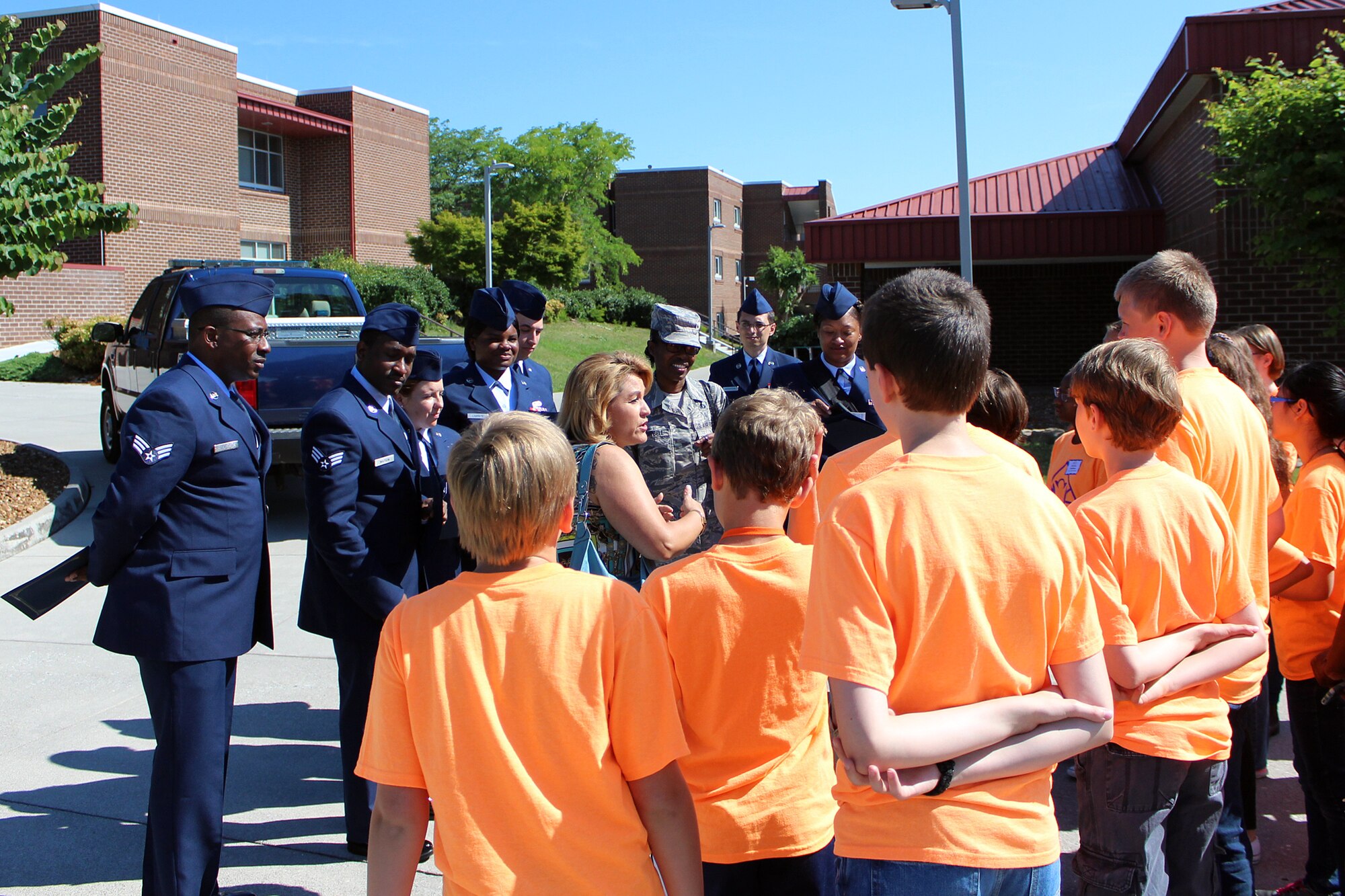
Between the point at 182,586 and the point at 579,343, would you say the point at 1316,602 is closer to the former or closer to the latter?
the point at 182,586

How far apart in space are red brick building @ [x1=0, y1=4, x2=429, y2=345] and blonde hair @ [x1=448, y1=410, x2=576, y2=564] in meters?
25.3

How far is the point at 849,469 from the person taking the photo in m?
2.96

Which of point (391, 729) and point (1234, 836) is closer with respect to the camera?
point (391, 729)

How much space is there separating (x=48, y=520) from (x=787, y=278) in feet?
147

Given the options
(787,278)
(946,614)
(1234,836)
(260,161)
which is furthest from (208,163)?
(946,614)

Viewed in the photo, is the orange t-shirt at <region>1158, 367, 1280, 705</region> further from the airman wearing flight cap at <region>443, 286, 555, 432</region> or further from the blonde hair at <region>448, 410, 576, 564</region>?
the airman wearing flight cap at <region>443, 286, 555, 432</region>

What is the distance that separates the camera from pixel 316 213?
34625mm

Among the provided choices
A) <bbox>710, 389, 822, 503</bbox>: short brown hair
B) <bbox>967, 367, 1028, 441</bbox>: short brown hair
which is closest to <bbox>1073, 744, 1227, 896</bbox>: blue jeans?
<bbox>710, 389, 822, 503</bbox>: short brown hair

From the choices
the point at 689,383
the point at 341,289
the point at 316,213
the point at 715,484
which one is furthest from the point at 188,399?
the point at 316,213

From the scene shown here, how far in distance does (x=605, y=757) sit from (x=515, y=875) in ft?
0.88

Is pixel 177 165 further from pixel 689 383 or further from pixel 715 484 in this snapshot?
pixel 715 484

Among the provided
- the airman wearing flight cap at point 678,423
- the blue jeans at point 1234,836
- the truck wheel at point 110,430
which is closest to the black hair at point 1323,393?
the blue jeans at point 1234,836

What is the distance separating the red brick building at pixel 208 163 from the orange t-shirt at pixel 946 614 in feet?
85.1

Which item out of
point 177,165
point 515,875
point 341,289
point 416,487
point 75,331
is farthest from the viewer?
point 177,165
